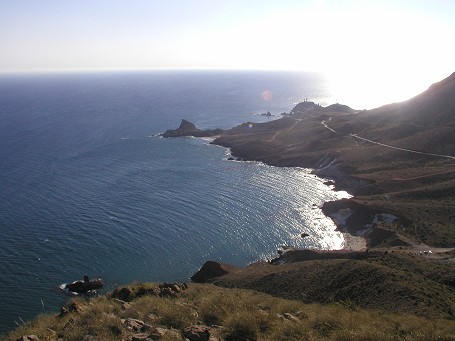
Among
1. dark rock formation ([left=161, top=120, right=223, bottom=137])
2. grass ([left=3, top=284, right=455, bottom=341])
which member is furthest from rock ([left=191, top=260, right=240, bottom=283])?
dark rock formation ([left=161, top=120, right=223, bottom=137])

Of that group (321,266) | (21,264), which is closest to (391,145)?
(321,266)

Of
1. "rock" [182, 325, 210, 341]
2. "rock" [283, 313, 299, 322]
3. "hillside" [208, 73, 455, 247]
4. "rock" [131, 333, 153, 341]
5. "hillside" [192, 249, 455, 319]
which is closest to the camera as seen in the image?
"rock" [131, 333, 153, 341]

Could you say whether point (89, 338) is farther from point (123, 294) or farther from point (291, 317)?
point (123, 294)

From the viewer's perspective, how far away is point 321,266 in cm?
4275

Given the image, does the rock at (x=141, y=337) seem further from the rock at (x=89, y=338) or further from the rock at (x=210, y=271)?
the rock at (x=210, y=271)

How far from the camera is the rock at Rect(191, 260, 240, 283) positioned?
4880 centimetres

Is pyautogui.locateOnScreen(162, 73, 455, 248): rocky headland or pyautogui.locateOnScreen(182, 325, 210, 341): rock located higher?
pyautogui.locateOnScreen(182, 325, 210, 341): rock

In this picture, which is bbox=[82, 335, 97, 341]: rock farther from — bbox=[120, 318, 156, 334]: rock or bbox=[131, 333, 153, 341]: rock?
bbox=[131, 333, 153, 341]: rock

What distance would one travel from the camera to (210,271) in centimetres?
4938

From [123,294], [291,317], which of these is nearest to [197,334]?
[291,317]

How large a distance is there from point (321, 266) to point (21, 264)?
3843cm

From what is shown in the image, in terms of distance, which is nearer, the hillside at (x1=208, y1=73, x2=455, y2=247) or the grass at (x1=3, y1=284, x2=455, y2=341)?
the grass at (x1=3, y1=284, x2=455, y2=341)

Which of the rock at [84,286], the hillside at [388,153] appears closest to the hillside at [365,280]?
the rock at [84,286]

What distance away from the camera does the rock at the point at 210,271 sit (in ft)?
160
